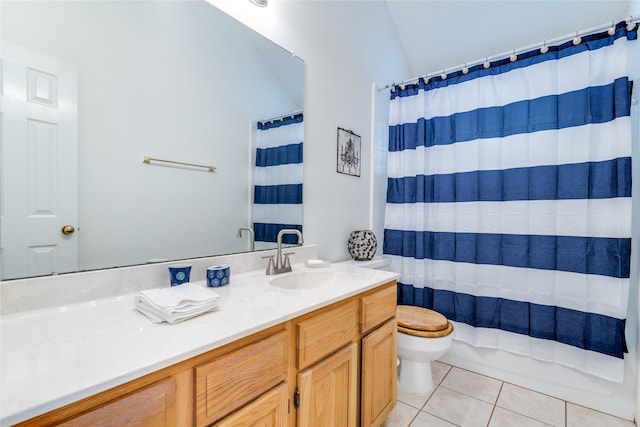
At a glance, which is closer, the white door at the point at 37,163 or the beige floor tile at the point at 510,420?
the white door at the point at 37,163

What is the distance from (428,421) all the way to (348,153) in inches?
66.5

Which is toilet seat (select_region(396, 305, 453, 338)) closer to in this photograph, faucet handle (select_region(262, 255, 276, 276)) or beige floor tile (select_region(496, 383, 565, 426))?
beige floor tile (select_region(496, 383, 565, 426))

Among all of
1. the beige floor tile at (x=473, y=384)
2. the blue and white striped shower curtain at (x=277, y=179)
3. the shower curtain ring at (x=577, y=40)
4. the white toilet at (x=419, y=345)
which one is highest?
the shower curtain ring at (x=577, y=40)

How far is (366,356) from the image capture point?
1.24m

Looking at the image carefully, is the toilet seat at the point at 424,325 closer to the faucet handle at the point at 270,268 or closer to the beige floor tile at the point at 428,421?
the beige floor tile at the point at 428,421

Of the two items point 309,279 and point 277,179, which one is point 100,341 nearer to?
point 309,279

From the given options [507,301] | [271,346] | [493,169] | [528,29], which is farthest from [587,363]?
[528,29]

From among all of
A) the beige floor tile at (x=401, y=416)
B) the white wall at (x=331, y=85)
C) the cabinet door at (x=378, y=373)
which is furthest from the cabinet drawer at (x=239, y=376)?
the beige floor tile at (x=401, y=416)

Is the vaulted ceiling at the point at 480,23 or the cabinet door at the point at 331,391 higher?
the vaulted ceiling at the point at 480,23

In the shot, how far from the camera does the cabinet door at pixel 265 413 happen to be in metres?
0.74

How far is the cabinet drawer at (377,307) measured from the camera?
123cm

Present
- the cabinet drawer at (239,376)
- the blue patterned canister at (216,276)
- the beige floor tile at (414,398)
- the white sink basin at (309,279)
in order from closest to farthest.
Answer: the cabinet drawer at (239,376)
the blue patterned canister at (216,276)
the white sink basin at (309,279)
the beige floor tile at (414,398)

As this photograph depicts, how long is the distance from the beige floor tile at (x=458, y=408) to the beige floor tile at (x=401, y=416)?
0.09 meters

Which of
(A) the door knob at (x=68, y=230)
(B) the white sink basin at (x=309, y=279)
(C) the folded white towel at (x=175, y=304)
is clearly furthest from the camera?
(B) the white sink basin at (x=309, y=279)
